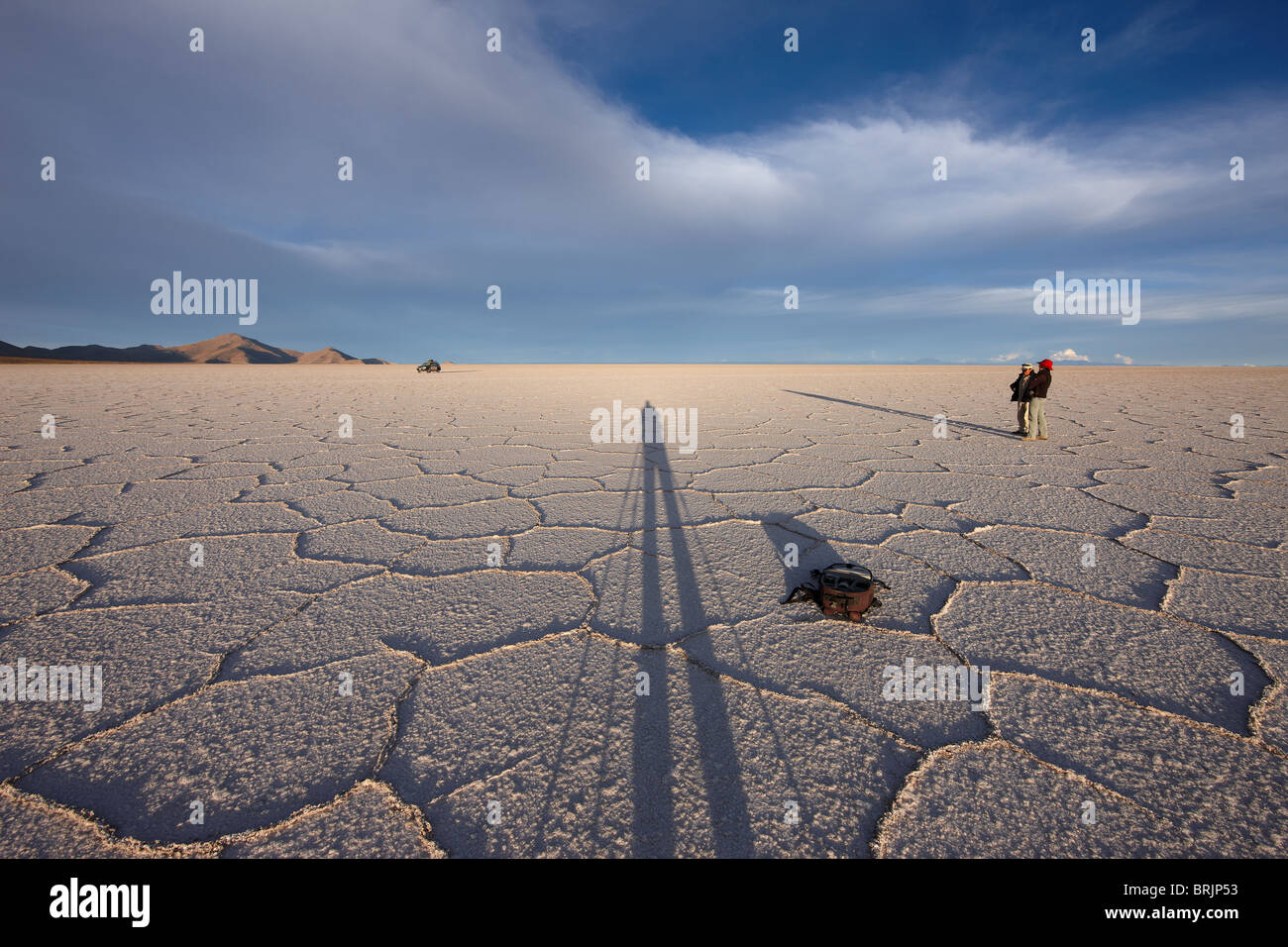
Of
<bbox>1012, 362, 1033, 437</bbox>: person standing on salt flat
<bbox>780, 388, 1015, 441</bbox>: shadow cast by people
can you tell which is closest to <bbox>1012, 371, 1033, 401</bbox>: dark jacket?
<bbox>1012, 362, 1033, 437</bbox>: person standing on salt flat

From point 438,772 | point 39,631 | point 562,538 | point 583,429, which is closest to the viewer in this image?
point 438,772

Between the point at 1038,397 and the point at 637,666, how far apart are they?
503 centimetres

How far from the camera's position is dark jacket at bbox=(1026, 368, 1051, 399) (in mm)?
4441

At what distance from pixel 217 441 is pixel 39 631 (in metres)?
3.75

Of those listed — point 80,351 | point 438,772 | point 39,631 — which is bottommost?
point 438,772

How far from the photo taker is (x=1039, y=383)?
4.46 m

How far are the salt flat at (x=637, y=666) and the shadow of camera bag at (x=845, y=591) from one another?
6cm

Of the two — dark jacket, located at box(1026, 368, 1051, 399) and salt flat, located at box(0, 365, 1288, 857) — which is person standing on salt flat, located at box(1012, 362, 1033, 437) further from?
salt flat, located at box(0, 365, 1288, 857)

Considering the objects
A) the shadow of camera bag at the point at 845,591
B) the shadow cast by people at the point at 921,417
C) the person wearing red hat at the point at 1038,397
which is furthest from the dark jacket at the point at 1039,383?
the shadow of camera bag at the point at 845,591

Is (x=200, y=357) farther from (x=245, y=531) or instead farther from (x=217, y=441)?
(x=245, y=531)

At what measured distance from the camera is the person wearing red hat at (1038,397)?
4.42m
